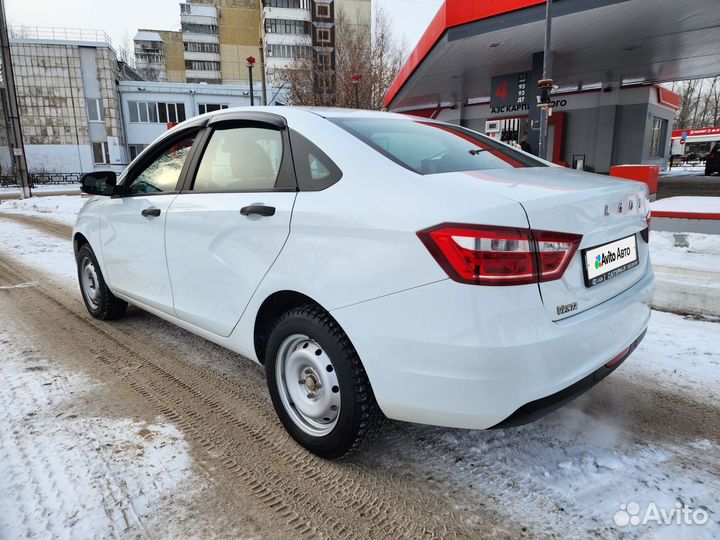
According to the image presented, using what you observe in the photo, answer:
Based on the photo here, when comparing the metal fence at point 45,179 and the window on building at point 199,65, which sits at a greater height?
the window on building at point 199,65

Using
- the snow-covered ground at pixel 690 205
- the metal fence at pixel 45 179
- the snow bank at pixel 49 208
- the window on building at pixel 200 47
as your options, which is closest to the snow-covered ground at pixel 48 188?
the metal fence at pixel 45 179

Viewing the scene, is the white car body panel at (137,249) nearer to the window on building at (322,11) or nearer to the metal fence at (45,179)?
the metal fence at (45,179)

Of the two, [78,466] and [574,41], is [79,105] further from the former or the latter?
[78,466]

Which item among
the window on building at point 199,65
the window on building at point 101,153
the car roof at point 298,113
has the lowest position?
the car roof at point 298,113

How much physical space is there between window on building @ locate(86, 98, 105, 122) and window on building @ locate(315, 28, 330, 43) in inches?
1017

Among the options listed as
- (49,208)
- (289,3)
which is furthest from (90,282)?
(289,3)

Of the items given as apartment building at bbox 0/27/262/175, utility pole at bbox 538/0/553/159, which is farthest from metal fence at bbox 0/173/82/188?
utility pole at bbox 538/0/553/159

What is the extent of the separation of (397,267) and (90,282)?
3835 mm

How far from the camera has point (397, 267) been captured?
1.82 m

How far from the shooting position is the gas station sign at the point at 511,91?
679 inches

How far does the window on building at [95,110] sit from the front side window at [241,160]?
44180 millimetres

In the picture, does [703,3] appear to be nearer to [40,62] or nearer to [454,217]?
[454,217]

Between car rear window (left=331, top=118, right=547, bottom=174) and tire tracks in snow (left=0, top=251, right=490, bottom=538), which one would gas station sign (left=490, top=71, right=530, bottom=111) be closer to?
car rear window (left=331, top=118, right=547, bottom=174)

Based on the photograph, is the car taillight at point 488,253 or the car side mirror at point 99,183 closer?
the car taillight at point 488,253
